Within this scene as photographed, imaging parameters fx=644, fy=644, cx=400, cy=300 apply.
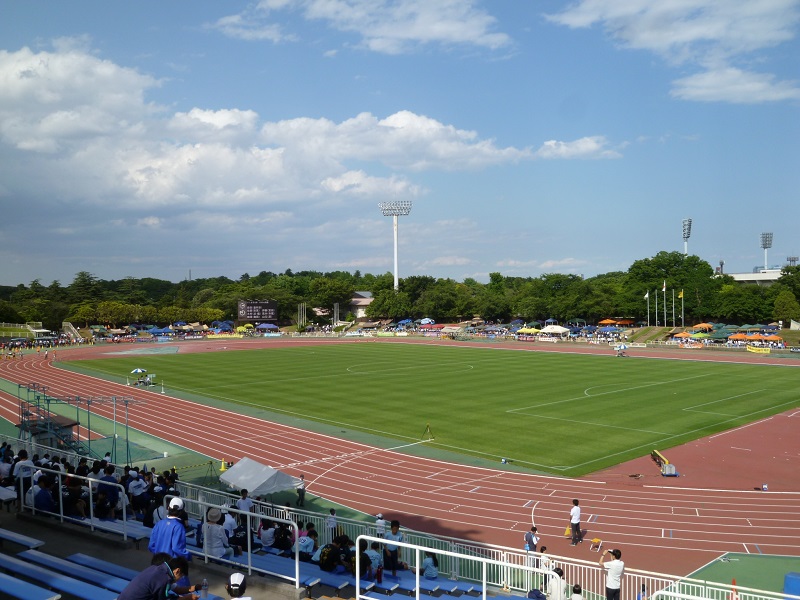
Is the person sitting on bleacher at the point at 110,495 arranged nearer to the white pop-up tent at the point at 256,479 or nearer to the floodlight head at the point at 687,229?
the white pop-up tent at the point at 256,479

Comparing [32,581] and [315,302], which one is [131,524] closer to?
[32,581]

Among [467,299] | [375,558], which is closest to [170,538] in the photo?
[375,558]

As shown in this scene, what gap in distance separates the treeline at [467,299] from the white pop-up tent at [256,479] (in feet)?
327

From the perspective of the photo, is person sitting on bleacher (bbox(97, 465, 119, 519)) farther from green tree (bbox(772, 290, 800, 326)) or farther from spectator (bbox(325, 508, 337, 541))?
green tree (bbox(772, 290, 800, 326))

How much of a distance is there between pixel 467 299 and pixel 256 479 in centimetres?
11594

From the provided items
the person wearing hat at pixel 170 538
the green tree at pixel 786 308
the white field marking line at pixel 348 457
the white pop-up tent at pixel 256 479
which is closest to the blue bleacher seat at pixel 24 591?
the person wearing hat at pixel 170 538

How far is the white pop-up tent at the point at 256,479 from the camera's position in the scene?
59.7 feet

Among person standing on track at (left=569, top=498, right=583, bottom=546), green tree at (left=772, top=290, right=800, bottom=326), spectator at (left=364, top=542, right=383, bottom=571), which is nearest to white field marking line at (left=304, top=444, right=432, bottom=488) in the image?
person standing on track at (left=569, top=498, right=583, bottom=546)

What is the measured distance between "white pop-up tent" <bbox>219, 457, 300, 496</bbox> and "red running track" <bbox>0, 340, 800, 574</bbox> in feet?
11.2

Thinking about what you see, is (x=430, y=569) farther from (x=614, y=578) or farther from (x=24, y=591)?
(x=24, y=591)

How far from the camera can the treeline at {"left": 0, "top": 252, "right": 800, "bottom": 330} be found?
105500mm

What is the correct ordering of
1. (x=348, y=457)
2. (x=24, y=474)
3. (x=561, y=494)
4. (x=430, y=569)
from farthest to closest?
(x=348, y=457) < (x=561, y=494) < (x=24, y=474) < (x=430, y=569)

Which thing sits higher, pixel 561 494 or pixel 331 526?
pixel 331 526

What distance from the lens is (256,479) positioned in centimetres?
1847
